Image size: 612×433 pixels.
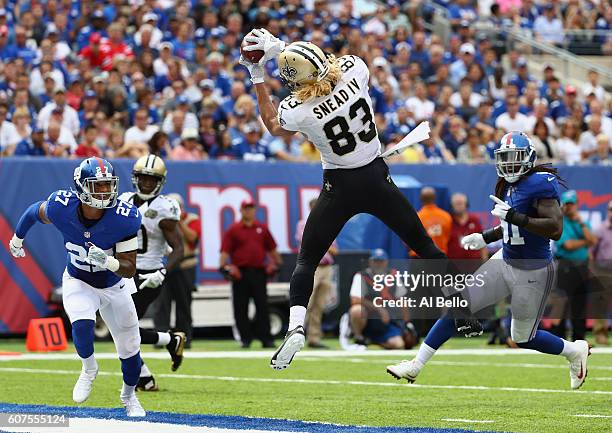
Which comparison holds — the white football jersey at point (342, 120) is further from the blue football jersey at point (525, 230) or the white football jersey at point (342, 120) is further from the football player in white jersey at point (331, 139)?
the blue football jersey at point (525, 230)

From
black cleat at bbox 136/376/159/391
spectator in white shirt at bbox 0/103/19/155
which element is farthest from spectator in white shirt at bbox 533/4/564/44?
black cleat at bbox 136/376/159/391

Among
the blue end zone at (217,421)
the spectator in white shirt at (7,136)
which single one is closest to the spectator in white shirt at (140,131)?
the spectator in white shirt at (7,136)

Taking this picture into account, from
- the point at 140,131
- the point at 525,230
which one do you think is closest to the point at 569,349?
the point at 525,230

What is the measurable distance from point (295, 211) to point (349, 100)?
829cm

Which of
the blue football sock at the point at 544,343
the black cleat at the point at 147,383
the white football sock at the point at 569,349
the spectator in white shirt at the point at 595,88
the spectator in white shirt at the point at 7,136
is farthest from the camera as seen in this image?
the spectator in white shirt at the point at 595,88

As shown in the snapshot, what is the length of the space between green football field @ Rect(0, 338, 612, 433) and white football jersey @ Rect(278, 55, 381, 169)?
1.68 meters

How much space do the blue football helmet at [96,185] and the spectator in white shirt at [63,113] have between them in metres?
7.54

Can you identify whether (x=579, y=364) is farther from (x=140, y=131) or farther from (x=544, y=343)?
(x=140, y=131)

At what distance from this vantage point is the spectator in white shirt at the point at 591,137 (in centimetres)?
1830

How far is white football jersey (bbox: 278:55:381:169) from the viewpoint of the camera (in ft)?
25.7

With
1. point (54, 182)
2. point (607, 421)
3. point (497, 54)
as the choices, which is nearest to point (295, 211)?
point (54, 182)

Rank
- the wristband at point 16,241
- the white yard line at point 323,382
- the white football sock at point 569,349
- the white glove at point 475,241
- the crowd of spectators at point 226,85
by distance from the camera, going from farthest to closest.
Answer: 1. the crowd of spectators at point 226,85
2. the white yard line at point 323,382
3. the white football sock at point 569,349
4. the white glove at point 475,241
5. the wristband at point 16,241

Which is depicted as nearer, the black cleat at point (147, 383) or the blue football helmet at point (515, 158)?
the blue football helmet at point (515, 158)

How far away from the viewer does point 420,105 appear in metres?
18.7
